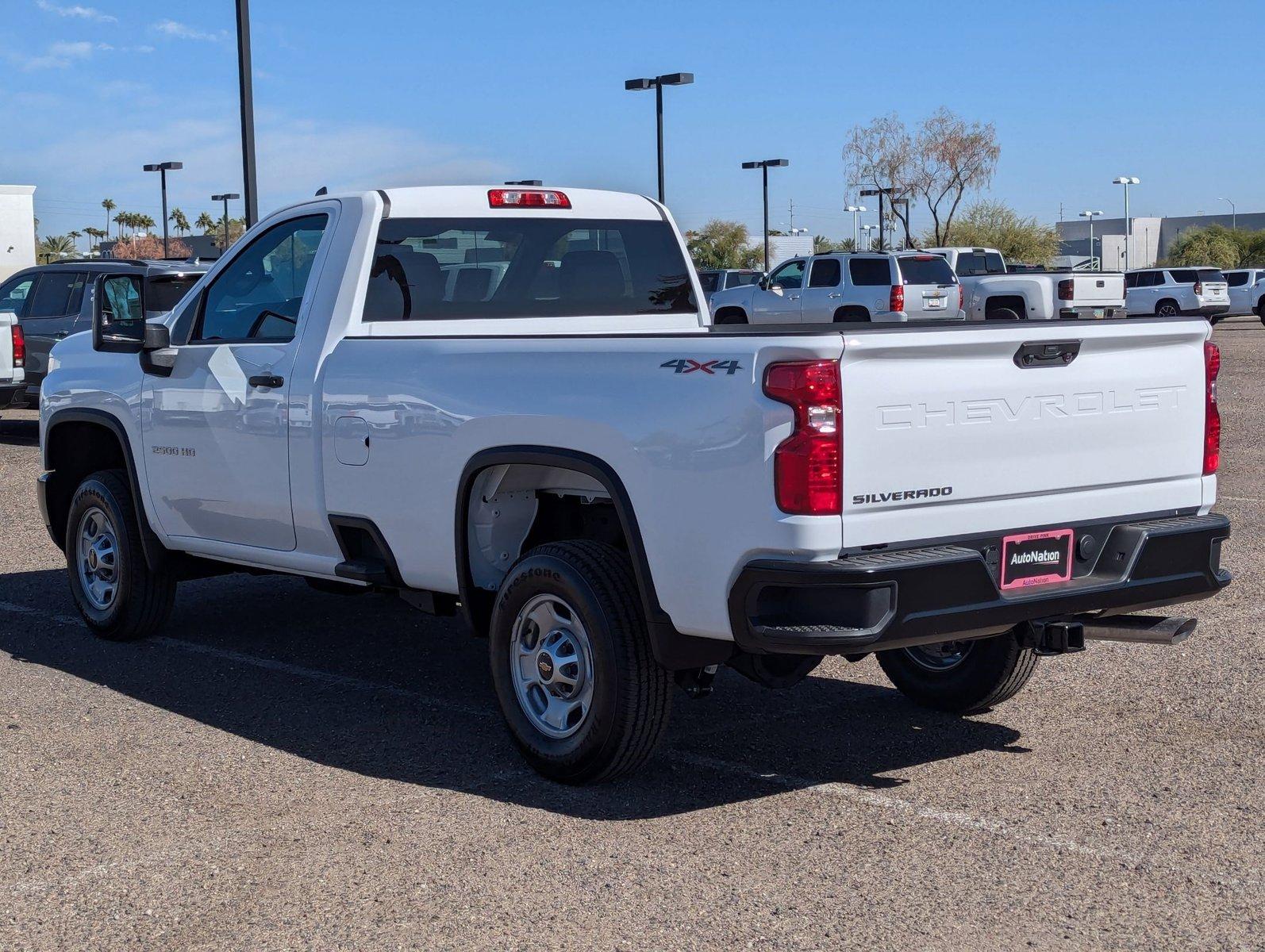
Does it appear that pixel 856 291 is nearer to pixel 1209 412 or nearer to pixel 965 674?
pixel 965 674

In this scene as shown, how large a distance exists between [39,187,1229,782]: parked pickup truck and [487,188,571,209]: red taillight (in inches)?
0.5

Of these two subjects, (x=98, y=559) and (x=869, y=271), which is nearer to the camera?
(x=98, y=559)

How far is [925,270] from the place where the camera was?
29703 mm

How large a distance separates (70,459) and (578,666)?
4059mm

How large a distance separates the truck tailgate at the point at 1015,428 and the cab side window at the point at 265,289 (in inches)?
114

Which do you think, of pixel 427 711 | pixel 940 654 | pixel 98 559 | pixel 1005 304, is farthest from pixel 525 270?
pixel 1005 304

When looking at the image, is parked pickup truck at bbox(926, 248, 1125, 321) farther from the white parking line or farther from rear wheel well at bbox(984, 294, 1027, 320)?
the white parking line

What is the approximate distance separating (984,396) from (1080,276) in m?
28.1

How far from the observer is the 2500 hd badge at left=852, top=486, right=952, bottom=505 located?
14.7 feet

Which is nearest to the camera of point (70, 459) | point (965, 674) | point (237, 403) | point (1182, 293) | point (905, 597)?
point (905, 597)

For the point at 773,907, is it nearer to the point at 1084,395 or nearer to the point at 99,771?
the point at 1084,395

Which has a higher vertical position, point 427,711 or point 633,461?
point 633,461

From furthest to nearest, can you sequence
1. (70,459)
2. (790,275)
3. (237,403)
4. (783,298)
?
(790,275), (783,298), (70,459), (237,403)

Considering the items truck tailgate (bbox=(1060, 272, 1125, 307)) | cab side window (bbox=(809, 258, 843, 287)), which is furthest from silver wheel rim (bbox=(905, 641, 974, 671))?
truck tailgate (bbox=(1060, 272, 1125, 307))
